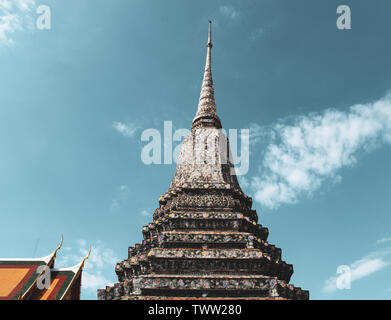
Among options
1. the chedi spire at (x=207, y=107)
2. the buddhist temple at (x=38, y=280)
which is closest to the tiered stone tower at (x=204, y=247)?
the chedi spire at (x=207, y=107)

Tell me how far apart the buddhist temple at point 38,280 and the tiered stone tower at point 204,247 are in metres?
2.53

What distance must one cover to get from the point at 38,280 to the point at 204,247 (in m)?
7.45

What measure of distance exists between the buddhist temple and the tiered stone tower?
8.30ft

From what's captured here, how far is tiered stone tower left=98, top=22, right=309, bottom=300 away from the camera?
14727mm

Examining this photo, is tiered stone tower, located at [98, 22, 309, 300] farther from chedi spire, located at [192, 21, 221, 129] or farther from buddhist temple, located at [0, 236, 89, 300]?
buddhist temple, located at [0, 236, 89, 300]

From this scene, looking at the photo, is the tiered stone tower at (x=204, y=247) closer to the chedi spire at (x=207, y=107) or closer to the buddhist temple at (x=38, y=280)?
the chedi spire at (x=207, y=107)

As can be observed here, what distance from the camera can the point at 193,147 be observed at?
23.6m

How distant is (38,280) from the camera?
42.4 feet

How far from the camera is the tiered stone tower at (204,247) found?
14.7m
